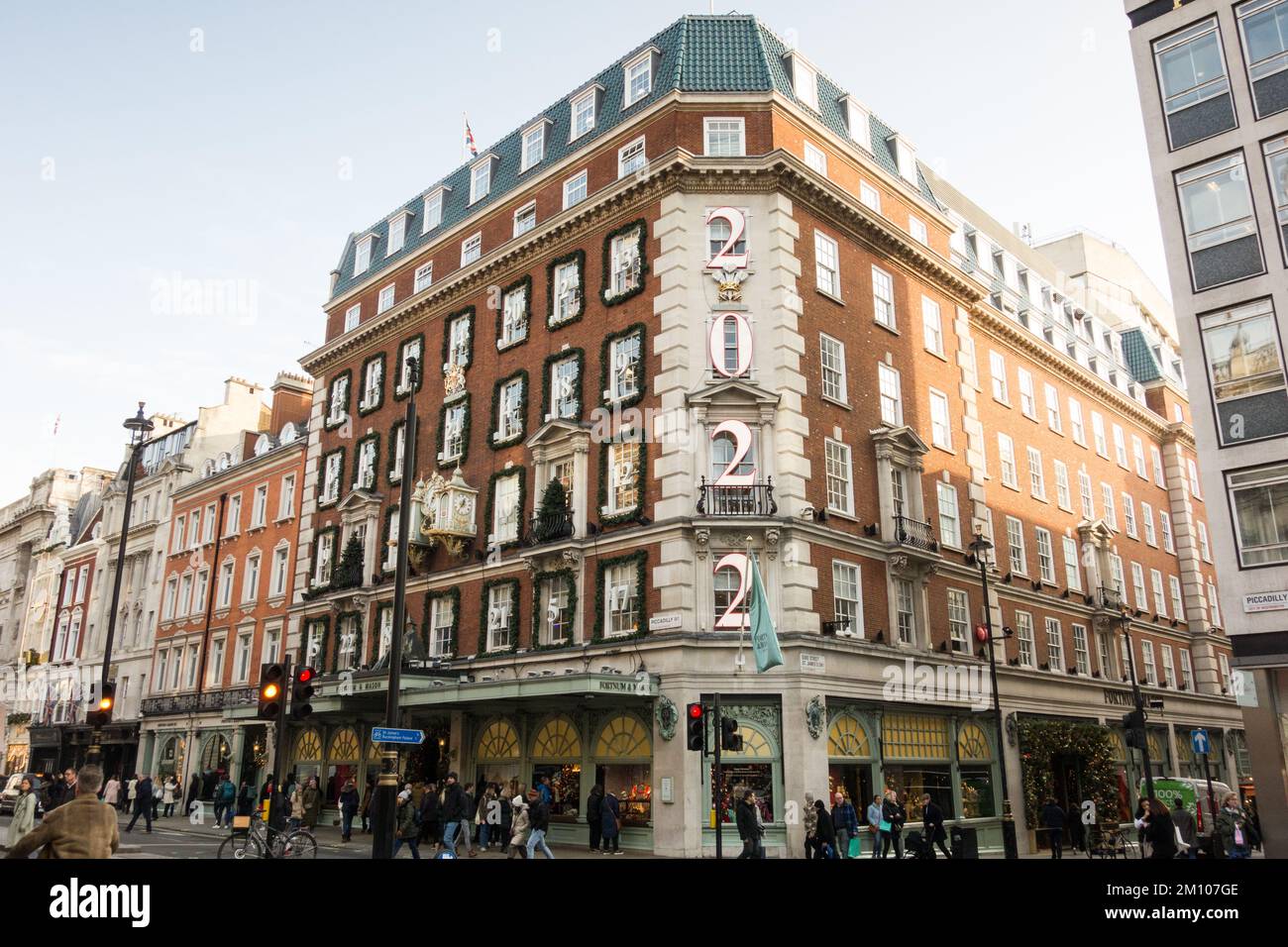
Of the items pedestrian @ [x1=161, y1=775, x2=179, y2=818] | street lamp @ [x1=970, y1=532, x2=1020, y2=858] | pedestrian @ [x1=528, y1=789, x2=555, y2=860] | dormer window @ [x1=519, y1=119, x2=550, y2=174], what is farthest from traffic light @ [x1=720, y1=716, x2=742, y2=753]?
pedestrian @ [x1=161, y1=775, x2=179, y2=818]

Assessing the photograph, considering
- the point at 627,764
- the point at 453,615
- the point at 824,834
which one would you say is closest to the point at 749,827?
the point at 824,834

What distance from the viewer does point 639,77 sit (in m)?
32.3

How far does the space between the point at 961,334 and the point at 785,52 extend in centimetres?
1223

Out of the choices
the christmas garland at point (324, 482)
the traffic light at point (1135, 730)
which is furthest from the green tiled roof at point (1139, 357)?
the christmas garland at point (324, 482)

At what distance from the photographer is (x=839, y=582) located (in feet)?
90.9

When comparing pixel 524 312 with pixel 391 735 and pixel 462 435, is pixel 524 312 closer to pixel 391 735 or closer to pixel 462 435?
pixel 462 435

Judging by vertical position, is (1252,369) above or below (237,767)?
above

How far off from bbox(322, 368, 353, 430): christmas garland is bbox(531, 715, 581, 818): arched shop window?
63.6 feet

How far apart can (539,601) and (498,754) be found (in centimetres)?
505

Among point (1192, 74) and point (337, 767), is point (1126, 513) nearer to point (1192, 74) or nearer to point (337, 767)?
point (1192, 74)
